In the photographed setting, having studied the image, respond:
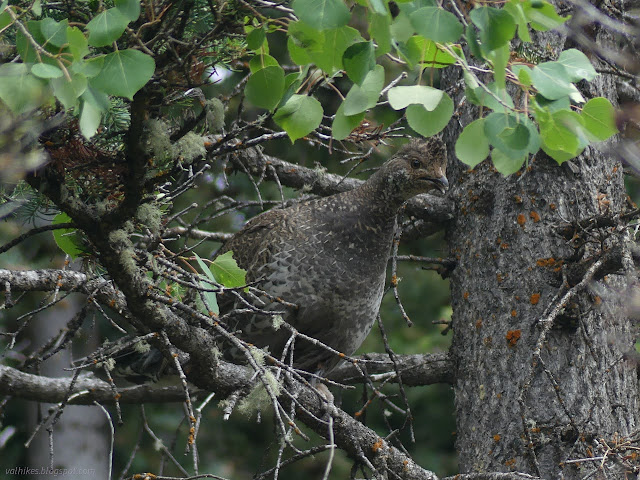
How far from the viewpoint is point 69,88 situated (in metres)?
1.81

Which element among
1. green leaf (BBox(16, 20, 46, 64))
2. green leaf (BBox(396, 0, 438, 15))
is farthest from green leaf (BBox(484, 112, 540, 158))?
green leaf (BBox(16, 20, 46, 64))

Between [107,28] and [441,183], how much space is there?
8.23 feet

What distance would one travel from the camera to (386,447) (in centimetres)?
331

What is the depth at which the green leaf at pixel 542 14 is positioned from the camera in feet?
6.47

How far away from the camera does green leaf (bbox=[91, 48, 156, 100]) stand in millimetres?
1915

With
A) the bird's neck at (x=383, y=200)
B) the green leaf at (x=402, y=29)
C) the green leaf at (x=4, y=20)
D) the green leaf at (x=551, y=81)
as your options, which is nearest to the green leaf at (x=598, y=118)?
the green leaf at (x=551, y=81)

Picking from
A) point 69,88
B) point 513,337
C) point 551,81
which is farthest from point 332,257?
point 69,88

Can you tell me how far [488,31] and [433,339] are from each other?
18.1 ft

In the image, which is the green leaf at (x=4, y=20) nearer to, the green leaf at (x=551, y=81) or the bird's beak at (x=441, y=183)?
the green leaf at (x=551, y=81)

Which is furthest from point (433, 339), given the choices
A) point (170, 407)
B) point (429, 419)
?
point (170, 407)

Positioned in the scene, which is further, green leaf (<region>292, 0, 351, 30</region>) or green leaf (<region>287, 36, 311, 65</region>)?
green leaf (<region>287, 36, 311, 65</region>)

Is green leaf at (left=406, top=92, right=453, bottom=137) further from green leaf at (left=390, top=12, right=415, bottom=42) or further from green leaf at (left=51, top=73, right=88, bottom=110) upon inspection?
green leaf at (left=51, top=73, right=88, bottom=110)

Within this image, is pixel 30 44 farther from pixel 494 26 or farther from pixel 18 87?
pixel 494 26

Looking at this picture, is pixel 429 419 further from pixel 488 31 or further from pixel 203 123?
pixel 488 31
